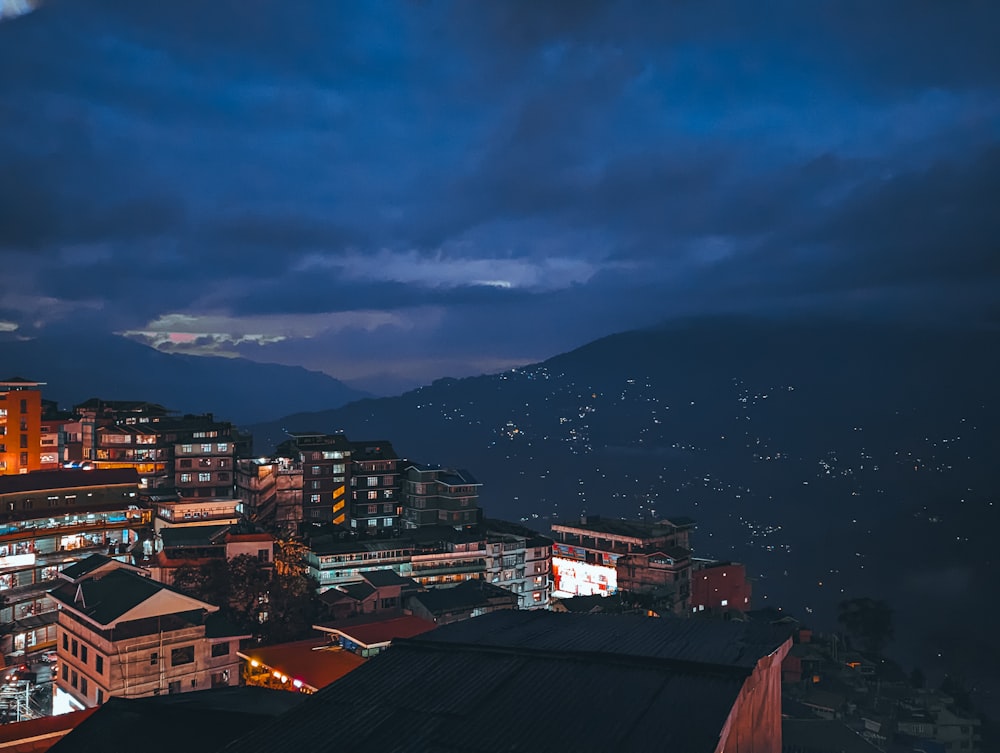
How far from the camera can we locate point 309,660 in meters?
21.9

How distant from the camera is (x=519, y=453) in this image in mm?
124375

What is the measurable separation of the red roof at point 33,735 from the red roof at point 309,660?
7.22 metres

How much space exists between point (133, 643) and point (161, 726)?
8.82m

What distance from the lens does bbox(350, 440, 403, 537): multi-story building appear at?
42.6 meters

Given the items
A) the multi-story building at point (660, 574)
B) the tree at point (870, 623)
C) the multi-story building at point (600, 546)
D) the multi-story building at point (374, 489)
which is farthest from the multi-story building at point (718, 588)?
the multi-story building at point (374, 489)

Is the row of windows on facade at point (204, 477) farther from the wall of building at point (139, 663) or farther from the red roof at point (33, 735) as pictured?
the red roof at point (33, 735)

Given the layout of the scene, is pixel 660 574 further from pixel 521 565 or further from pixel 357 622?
pixel 357 622

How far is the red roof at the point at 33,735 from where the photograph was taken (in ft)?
40.6

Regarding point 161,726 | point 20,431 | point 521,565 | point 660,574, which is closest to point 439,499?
point 521,565

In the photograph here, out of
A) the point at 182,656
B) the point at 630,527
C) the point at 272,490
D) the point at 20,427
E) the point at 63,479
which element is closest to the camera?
the point at 182,656

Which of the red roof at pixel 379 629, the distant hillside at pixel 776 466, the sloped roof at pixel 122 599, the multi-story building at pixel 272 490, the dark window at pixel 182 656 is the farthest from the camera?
the distant hillside at pixel 776 466

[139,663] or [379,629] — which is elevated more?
[139,663]

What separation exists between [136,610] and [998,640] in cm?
7193

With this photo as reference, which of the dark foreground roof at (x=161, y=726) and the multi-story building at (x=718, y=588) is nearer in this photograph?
the dark foreground roof at (x=161, y=726)
